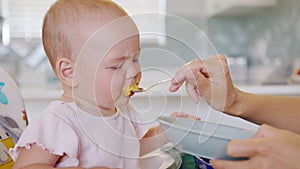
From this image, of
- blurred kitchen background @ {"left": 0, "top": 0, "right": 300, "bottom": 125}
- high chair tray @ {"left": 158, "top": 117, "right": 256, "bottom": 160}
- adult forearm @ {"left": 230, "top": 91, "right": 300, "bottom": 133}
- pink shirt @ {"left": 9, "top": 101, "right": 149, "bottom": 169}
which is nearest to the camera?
high chair tray @ {"left": 158, "top": 117, "right": 256, "bottom": 160}

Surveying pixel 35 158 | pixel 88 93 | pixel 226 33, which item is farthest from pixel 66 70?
pixel 226 33

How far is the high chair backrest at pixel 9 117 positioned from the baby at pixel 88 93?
0.65ft

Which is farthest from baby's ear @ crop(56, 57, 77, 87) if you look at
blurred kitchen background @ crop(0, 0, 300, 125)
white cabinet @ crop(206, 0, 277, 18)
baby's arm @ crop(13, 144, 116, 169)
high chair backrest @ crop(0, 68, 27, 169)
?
white cabinet @ crop(206, 0, 277, 18)

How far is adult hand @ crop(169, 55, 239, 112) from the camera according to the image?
2.34ft

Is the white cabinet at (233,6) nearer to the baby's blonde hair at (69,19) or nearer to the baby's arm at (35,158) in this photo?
the baby's blonde hair at (69,19)

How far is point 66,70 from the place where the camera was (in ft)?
2.37

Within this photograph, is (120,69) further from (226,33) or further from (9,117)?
(226,33)

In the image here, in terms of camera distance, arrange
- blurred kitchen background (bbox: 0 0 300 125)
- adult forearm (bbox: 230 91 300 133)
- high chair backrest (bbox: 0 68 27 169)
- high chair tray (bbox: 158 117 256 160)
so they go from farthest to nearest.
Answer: blurred kitchen background (bbox: 0 0 300 125) → adult forearm (bbox: 230 91 300 133) → high chair backrest (bbox: 0 68 27 169) → high chair tray (bbox: 158 117 256 160)

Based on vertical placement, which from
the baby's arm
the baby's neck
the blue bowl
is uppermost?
the baby's neck

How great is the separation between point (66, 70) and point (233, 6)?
2307mm

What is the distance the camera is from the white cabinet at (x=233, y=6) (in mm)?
2803

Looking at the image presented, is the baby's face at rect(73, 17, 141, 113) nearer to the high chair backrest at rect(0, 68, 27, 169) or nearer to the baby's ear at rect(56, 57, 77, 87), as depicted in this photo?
the baby's ear at rect(56, 57, 77, 87)

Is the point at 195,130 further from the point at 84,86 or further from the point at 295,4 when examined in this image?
the point at 295,4

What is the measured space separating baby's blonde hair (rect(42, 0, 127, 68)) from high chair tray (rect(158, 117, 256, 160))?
211mm
